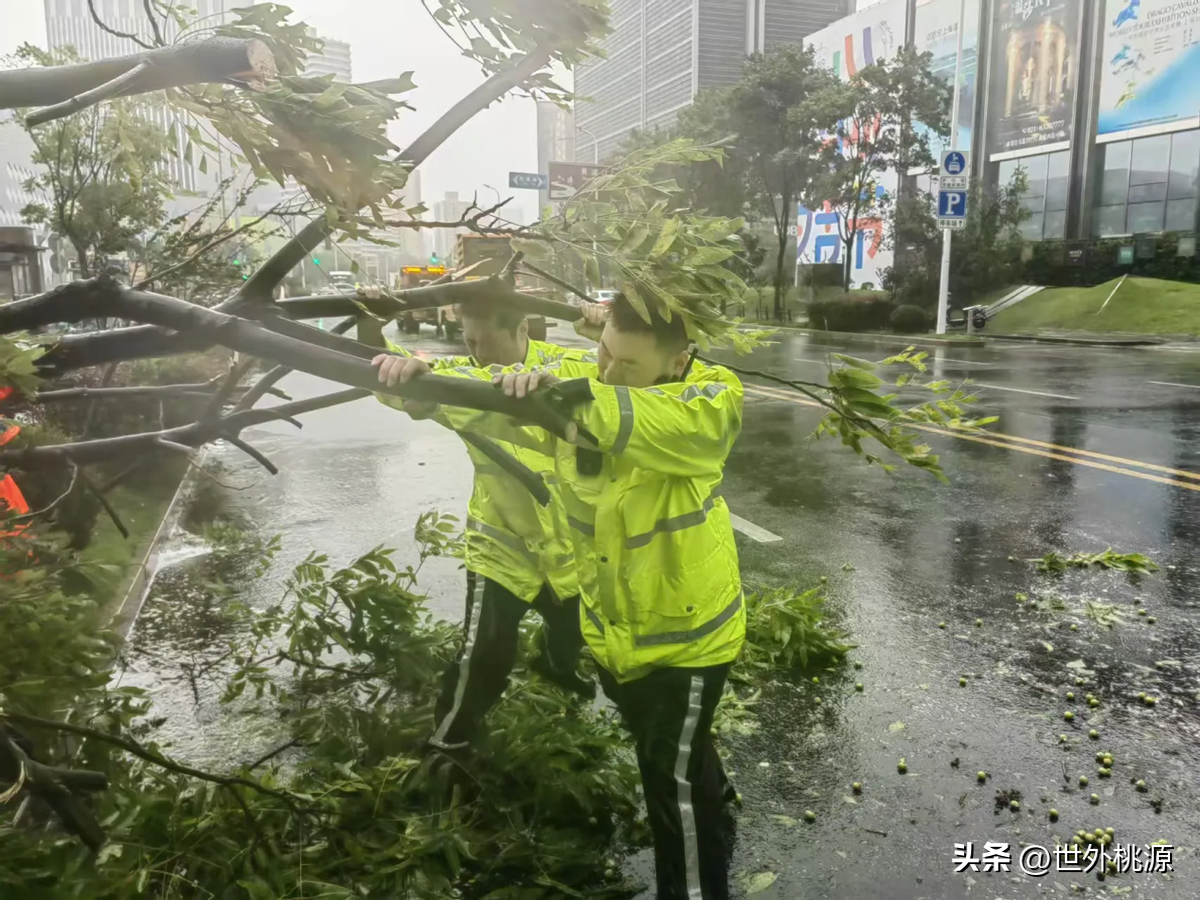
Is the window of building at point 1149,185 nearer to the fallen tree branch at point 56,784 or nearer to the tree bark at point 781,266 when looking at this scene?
the tree bark at point 781,266

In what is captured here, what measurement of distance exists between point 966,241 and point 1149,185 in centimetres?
590

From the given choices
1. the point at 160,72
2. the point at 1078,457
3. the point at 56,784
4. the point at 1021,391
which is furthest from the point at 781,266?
the point at 160,72

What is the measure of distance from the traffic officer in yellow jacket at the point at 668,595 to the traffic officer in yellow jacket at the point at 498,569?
0.81 meters

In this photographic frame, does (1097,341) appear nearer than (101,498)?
No

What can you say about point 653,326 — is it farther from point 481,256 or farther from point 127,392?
point 127,392

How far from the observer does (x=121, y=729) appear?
3109mm

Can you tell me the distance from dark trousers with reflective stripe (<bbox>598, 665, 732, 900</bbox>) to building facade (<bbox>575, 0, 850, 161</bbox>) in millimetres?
1377

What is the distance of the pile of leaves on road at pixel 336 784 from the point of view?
2438 mm

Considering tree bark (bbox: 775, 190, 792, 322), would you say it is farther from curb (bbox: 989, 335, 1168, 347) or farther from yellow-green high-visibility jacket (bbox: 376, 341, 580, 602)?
yellow-green high-visibility jacket (bbox: 376, 341, 580, 602)

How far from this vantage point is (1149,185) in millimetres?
32062

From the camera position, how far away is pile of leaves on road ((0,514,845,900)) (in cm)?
244

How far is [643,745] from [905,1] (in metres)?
45.9

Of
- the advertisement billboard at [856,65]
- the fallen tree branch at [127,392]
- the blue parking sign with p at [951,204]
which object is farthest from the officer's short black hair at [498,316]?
the advertisement billboard at [856,65]

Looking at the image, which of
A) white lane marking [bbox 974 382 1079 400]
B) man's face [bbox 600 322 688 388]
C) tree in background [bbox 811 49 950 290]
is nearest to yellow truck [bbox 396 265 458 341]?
man's face [bbox 600 322 688 388]
